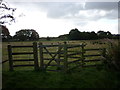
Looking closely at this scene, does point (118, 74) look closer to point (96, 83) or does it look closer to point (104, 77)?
point (104, 77)

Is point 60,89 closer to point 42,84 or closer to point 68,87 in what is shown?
point 68,87

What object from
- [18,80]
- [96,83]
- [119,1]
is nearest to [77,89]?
[96,83]

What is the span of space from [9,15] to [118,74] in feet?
20.6

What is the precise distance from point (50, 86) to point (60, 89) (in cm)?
48

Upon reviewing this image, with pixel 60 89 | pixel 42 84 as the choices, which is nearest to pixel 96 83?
pixel 60 89

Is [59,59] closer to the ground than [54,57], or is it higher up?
closer to the ground

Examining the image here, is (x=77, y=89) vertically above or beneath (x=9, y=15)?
beneath

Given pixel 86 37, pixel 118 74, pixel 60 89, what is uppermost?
pixel 86 37

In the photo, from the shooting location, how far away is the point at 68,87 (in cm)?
496

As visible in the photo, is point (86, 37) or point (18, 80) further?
point (86, 37)

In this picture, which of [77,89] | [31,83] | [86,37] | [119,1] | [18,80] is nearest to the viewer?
[77,89]

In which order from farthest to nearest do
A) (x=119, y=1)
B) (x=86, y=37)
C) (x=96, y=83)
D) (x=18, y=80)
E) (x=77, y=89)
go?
(x=86, y=37) → (x=119, y=1) → (x=18, y=80) → (x=96, y=83) → (x=77, y=89)

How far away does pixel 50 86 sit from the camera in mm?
5137

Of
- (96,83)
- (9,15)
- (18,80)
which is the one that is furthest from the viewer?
(9,15)
